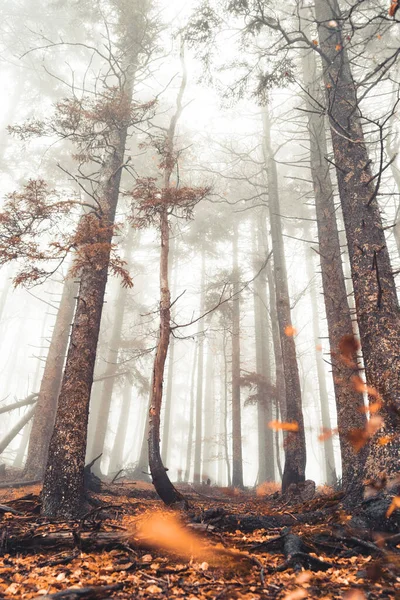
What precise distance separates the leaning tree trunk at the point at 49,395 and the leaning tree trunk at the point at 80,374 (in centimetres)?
351

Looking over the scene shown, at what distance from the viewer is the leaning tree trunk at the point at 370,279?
4.19m

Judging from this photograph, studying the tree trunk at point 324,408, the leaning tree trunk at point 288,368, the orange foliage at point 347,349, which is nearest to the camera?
the orange foliage at point 347,349

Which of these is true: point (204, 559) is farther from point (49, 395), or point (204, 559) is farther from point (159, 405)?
point (49, 395)

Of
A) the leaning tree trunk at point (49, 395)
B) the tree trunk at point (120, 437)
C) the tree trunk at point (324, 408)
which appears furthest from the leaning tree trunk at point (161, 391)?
the tree trunk at point (120, 437)

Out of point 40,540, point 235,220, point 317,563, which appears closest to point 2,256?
point 40,540

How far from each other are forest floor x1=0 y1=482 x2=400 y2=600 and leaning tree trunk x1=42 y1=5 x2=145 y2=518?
693 mm

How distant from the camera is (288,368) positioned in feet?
31.6

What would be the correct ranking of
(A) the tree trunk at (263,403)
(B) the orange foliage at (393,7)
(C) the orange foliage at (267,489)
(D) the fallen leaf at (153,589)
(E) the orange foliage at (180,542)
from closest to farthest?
(D) the fallen leaf at (153,589), (E) the orange foliage at (180,542), (B) the orange foliage at (393,7), (C) the orange foliage at (267,489), (A) the tree trunk at (263,403)

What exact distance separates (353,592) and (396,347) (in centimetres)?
289

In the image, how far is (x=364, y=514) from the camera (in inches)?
147

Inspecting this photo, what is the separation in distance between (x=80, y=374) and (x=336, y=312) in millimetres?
5601

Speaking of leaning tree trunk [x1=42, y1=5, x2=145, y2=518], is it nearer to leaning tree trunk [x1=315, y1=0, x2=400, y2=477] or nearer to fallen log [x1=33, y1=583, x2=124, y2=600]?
fallen log [x1=33, y1=583, x2=124, y2=600]

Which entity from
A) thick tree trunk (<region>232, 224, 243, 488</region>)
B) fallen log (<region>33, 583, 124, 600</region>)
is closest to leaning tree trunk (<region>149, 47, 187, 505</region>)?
fallen log (<region>33, 583, 124, 600</region>)

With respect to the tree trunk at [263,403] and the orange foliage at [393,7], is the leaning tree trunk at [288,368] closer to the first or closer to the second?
the tree trunk at [263,403]
